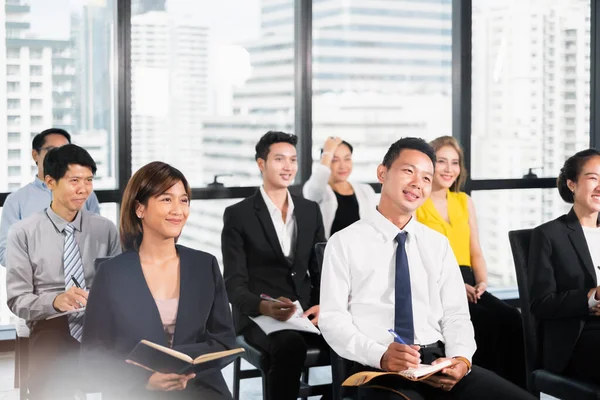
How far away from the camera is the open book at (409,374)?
8.20 feet

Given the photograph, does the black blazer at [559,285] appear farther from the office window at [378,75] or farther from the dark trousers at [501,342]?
the office window at [378,75]

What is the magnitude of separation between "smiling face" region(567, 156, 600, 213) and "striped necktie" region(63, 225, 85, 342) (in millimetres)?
2064

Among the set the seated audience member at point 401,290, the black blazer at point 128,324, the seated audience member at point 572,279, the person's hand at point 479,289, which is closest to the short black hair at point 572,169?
the seated audience member at point 572,279

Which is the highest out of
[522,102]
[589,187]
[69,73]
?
[69,73]

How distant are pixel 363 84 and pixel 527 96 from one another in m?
1.35

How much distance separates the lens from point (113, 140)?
5.27 m

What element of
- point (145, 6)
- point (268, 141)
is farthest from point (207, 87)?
point (268, 141)

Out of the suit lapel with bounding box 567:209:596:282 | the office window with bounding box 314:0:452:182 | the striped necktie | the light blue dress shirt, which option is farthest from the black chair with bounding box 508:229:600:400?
the office window with bounding box 314:0:452:182

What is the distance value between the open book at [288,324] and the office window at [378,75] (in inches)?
90.9

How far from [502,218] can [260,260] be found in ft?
10.1

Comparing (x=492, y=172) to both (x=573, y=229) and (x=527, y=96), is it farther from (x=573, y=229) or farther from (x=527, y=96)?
(x=573, y=229)

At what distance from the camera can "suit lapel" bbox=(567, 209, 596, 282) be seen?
327 centimetres

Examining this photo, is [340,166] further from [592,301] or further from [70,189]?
[592,301]

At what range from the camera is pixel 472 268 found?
428 cm
